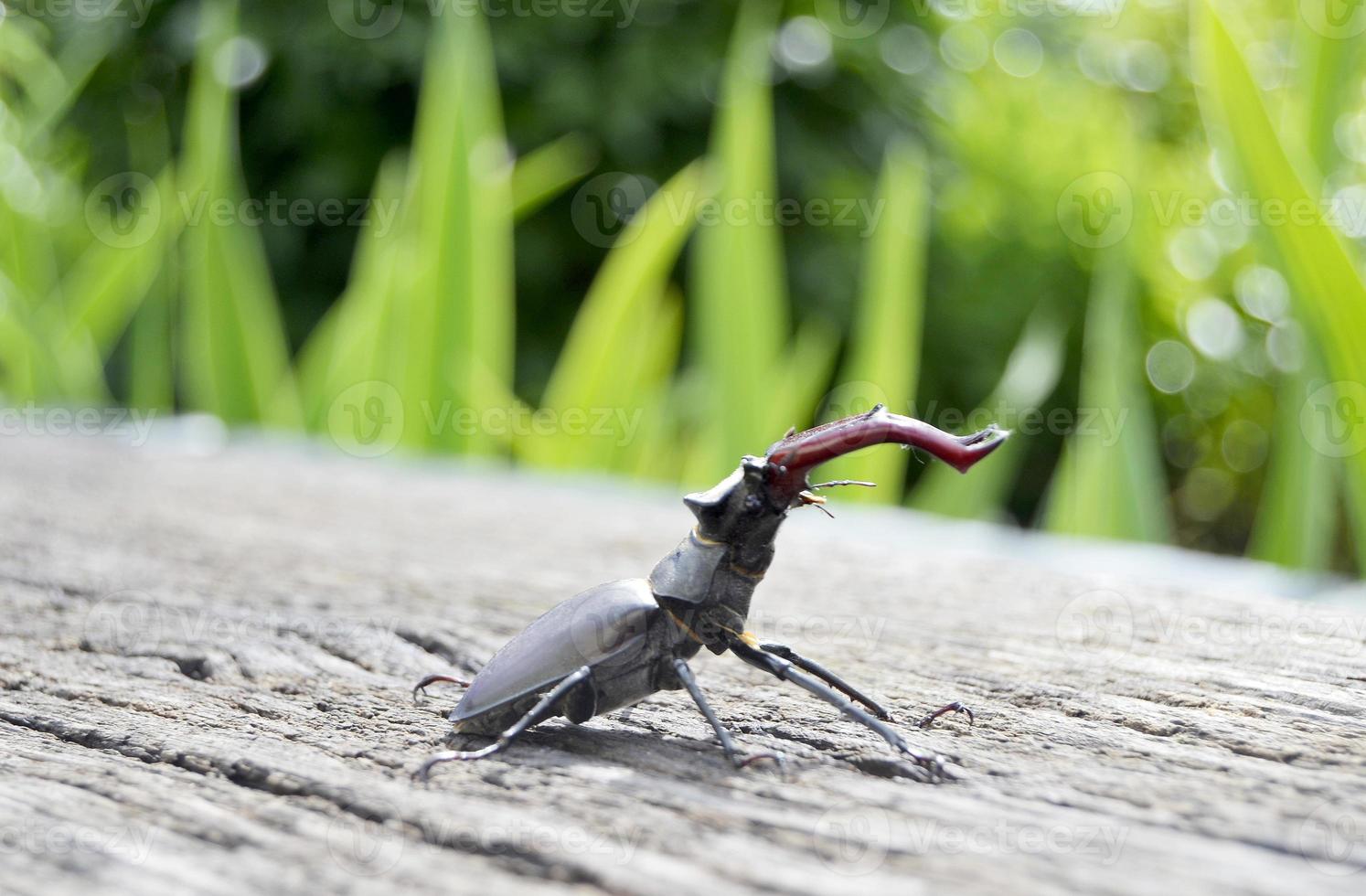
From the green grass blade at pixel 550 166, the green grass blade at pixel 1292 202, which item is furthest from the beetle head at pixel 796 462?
the green grass blade at pixel 550 166

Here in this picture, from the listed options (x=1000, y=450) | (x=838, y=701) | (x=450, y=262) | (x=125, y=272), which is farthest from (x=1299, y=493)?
(x=125, y=272)

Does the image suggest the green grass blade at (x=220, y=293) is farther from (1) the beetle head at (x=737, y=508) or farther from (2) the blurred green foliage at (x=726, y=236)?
(1) the beetle head at (x=737, y=508)

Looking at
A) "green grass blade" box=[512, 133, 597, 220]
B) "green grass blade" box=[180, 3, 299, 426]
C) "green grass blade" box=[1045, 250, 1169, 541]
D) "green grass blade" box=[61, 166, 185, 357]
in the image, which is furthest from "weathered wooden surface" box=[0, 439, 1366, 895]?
"green grass blade" box=[512, 133, 597, 220]

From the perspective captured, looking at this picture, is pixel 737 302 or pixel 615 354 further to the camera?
pixel 615 354

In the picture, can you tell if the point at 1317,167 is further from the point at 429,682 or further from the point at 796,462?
the point at 429,682

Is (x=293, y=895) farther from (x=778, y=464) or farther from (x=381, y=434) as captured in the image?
(x=381, y=434)

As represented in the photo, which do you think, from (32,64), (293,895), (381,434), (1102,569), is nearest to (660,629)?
(293,895)

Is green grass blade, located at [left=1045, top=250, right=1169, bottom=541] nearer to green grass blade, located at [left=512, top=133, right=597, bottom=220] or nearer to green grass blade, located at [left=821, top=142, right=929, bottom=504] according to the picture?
green grass blade, located at [left=821, top=142, right=929, bottom=504]
